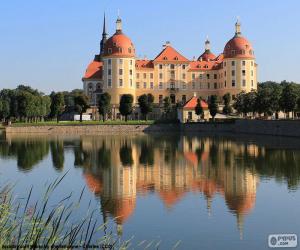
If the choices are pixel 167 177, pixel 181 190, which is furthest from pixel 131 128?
pixel 181 190

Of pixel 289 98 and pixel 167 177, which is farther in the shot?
pixel 289 98

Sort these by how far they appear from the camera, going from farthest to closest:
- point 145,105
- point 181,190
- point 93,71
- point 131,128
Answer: point 93,71, point 145,105, point 131,128, point 181,190

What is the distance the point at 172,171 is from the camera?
75.5 feet

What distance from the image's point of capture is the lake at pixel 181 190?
11633mm

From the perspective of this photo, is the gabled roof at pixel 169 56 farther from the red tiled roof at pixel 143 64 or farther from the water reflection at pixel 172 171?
the water reflection at pixel 172 171

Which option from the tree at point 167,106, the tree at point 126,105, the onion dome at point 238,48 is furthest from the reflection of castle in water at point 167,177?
the onion dome at point 238,48

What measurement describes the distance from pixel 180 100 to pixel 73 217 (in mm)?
58891

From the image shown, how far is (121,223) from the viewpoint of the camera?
40.8ft

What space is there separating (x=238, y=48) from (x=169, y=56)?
904 cm

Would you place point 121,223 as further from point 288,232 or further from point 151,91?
point 151,91

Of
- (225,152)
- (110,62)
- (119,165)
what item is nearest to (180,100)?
(110,62)

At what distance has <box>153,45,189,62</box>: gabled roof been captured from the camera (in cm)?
7100

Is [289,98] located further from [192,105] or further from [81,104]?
[81,104]

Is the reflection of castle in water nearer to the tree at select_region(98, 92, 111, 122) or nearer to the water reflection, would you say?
the water reflection
